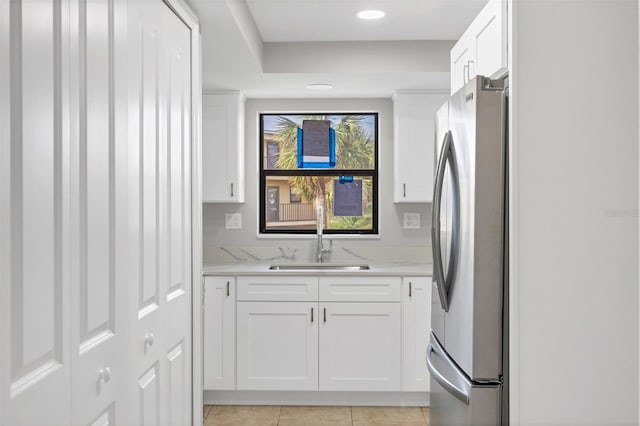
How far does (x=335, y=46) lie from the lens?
3.69 metres

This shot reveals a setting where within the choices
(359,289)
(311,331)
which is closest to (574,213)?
(359,289)

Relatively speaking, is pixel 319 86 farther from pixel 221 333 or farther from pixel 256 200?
pixel 221 333

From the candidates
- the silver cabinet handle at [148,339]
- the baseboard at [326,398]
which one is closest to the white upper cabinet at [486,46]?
the silver cabinet handle at [148,339]

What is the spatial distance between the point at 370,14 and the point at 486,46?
1041 millimetres

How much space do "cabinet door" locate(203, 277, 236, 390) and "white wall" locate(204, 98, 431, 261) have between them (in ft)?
2.21

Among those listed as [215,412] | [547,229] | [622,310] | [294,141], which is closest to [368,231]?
[294,141]

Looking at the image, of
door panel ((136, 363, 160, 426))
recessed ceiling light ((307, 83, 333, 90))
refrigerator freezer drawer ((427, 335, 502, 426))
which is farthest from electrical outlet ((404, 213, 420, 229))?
door panel ((136, 363, 160, 426))

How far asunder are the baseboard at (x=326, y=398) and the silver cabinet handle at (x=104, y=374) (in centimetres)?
244

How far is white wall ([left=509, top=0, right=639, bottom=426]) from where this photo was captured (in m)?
1.14

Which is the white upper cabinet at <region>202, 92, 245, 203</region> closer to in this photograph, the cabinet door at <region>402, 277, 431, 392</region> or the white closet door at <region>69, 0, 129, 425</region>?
the cabinet door at <region>402, 277, 431, 392</region>

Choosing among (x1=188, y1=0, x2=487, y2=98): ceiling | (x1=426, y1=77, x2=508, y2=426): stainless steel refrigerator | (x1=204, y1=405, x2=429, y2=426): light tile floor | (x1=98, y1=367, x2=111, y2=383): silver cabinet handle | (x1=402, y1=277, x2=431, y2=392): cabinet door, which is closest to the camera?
(x1=98, y1=367, x2=111, y2=383): silver cabinet handle

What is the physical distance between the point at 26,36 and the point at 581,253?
3.88 feet

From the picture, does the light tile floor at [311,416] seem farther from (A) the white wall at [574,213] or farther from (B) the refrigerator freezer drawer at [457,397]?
(A) the white wall at [574,213]

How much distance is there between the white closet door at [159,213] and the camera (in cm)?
183
